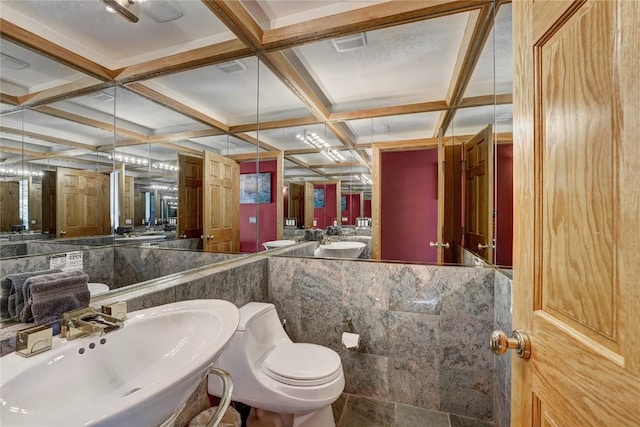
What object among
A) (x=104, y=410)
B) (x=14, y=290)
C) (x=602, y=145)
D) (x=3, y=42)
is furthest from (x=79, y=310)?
(x=602, y=145)

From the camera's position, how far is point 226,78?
2143mm

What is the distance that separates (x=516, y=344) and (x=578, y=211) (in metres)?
0.43

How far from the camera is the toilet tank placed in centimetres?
149

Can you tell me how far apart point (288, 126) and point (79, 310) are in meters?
2.22

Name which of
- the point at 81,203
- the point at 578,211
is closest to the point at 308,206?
the point at 81,203

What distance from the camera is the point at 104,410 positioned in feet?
1.63

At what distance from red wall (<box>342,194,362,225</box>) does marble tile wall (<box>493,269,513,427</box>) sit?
1.32 meters

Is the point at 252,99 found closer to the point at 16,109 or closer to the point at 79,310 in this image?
the point at 16,109

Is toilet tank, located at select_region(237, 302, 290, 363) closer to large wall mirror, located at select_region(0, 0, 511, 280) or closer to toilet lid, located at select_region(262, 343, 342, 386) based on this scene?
toilet lid, located at select_region(262, 343, 342, 386)

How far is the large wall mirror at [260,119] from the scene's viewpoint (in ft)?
4.03

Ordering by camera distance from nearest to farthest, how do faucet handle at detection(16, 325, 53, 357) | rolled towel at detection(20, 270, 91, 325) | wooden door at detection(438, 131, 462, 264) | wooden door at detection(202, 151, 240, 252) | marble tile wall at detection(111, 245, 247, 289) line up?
faucet handle at detection(16, 325, 53, 357) < rolled towel at detection(20, 270, 91, 325) < marble tile wall at detection(111, 245, 247, 289) < wooden door at detection(202, 151, 240, 252) < wooden door at detection(438, 131, 462, 264)

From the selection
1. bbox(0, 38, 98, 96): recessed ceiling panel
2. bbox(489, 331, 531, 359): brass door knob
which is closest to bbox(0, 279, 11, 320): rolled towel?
bbox(0, 38, 98, 96): recessed ceiling panel

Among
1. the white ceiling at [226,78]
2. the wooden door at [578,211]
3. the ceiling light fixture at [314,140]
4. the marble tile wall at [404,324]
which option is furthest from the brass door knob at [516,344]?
the ceiling light fixture at [314,140]

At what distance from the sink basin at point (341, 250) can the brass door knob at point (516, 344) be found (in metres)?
1.75
